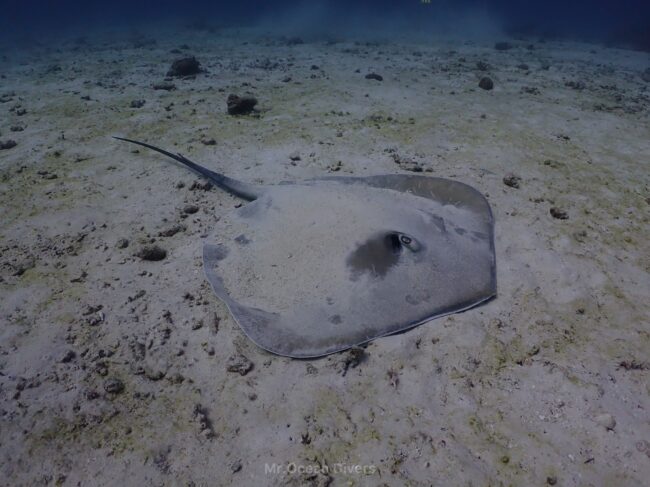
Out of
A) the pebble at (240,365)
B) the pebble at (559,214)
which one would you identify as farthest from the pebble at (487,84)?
the pebble at (240,365)

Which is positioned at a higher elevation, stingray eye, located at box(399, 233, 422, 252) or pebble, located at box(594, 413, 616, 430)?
stingray eye, located at box(399, 233, 422, 252)

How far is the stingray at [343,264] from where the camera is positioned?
2.71 metres

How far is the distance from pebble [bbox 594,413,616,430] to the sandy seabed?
1cm

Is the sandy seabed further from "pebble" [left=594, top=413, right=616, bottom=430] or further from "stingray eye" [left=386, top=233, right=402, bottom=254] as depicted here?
"stingray eye" [left=386, top=233, right=402, bottom=254]

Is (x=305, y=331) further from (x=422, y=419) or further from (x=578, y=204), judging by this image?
Result: (x=578, y=204)

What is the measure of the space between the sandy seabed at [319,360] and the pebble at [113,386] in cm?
2

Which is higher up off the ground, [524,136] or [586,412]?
[524,136]

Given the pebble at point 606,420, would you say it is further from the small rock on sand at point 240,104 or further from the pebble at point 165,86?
the pebble at point 165,86

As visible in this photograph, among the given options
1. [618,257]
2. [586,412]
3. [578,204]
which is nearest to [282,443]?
[586,412]

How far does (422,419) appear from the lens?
7.90ft

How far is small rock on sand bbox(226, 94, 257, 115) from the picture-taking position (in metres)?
7.91

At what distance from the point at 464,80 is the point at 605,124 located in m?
4.78

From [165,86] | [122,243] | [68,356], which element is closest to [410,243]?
[68,356]

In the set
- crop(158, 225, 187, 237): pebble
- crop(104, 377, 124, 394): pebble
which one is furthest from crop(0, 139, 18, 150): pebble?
crop(104, 377, 124, 394): pebble
